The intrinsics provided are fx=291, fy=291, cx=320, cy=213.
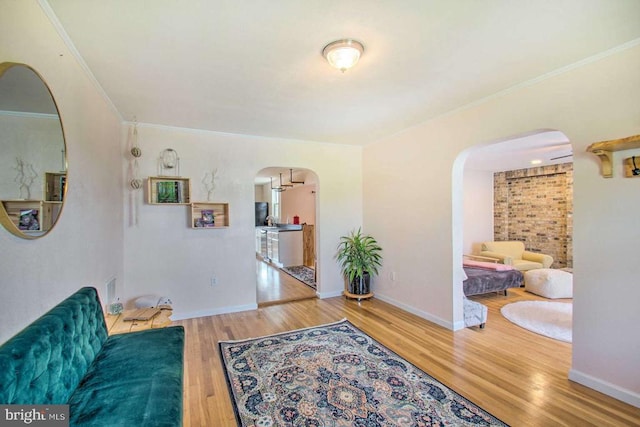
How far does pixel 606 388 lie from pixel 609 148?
178 cm

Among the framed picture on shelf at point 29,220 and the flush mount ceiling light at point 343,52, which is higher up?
the flush mount ceiling light at point 343,52

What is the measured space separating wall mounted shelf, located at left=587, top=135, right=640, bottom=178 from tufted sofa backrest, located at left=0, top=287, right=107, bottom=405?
3.44 meters

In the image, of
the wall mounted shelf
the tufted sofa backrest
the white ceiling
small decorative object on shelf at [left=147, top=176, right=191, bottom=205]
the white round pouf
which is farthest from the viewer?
the white round pouf

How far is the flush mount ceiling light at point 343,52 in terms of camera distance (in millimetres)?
1934

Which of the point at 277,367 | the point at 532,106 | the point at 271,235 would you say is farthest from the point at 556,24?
the point at 271,235

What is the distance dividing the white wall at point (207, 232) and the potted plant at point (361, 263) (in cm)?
43

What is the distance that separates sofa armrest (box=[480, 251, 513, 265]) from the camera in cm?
576

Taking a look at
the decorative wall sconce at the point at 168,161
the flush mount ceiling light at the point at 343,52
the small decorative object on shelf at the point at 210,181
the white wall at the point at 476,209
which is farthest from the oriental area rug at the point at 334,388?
the white wall at the point at 476,209

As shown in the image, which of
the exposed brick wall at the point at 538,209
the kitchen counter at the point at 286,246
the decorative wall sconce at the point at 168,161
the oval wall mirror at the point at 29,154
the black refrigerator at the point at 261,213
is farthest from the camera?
the black refrigerator at the point at 261,213

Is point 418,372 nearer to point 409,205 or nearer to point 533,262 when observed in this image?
point 409,205

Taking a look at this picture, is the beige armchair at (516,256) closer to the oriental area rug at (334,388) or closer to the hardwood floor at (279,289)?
the hardwood floor at (279,289)

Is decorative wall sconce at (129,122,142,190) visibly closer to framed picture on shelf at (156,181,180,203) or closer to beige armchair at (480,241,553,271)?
framed picture on shelf at (156,181,180,203)

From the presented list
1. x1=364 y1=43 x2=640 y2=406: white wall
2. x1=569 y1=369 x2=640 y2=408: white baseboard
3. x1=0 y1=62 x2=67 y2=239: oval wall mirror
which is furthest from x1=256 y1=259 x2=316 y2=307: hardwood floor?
x1=569 y1=369 x2=640 y2=408: white baseboard

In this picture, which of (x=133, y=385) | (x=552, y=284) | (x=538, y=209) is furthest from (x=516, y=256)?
(x=133, y=385)
